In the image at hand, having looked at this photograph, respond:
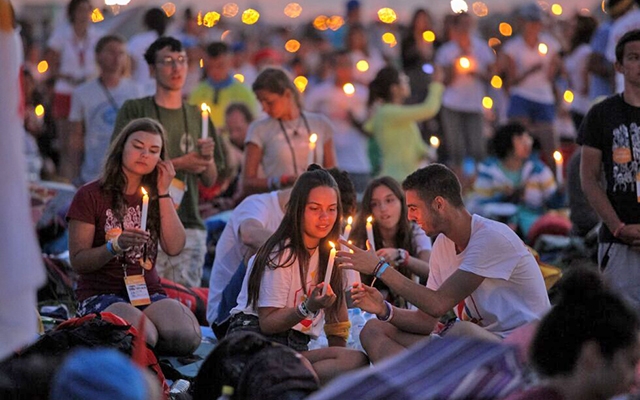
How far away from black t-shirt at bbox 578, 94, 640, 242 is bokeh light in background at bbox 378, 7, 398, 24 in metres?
11.3

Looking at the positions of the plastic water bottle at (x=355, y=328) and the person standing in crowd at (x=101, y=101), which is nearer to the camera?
the plastic water bottle at (x=355, y=328)

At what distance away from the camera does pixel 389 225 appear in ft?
24.5

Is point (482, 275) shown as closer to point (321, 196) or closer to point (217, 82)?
point (321, 196)

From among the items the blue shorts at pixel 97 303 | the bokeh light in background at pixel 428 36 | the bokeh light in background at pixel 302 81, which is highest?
A: the bokeh light in background at pixel 428 36

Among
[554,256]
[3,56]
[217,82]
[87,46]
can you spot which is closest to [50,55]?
[87,46]

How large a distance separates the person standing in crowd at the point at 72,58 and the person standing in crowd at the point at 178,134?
13.4 feet

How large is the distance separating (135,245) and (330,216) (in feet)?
3.29

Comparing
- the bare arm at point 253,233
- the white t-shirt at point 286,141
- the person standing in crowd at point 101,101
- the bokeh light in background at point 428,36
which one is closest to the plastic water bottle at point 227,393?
the bare arm at point 253,233

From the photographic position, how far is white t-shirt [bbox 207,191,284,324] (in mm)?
7277

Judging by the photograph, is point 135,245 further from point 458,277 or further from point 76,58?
point 76,58

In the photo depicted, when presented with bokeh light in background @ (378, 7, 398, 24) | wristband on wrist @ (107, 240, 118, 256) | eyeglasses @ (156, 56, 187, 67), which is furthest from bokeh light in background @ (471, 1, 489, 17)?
wristband on wrist @ (107, 240, 118, 256)

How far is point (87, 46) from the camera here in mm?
12633

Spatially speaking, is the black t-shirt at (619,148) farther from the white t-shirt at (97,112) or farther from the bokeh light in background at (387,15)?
the bokeh light in background at (387,15)

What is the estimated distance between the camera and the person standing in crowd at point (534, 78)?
1345 centimetres
